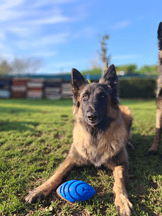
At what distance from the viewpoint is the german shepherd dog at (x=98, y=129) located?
284 centimetres

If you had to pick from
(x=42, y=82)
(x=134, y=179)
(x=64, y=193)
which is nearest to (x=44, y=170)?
(x=64, y=193)

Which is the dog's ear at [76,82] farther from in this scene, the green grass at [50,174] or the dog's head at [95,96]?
the green grass at [50,174]

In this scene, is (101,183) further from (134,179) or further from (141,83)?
(141,83)

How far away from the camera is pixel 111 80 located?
10.5 feet

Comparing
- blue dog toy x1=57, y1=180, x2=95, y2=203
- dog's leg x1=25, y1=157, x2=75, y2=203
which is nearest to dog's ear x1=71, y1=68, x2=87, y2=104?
dog's leg x1=25, y1=157, x2=75, y2=203

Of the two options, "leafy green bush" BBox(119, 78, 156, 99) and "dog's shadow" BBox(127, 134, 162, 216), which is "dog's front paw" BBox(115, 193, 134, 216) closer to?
"dog's shadow" BBox(127, 134, 162, 216)

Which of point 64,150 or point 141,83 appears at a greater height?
point 141,83

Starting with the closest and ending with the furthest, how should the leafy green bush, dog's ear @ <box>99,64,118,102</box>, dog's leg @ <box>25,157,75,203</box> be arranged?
1. dog's leg @ <box>25,157,75,203</box>
2. dog's ear @ <box>99,64,118,102</box>
3. the leafy green bush

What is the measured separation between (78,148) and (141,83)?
20.7 meters

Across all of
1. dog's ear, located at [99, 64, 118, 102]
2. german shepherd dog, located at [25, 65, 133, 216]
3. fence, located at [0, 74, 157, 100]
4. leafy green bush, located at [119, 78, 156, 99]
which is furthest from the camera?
fence, located at [0, 74, 157, 100]

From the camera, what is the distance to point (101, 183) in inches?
108

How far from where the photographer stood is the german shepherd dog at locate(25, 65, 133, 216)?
284 cm

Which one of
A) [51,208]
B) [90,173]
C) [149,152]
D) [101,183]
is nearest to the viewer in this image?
[51,208]

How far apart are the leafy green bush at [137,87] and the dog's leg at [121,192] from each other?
19.8 metres
